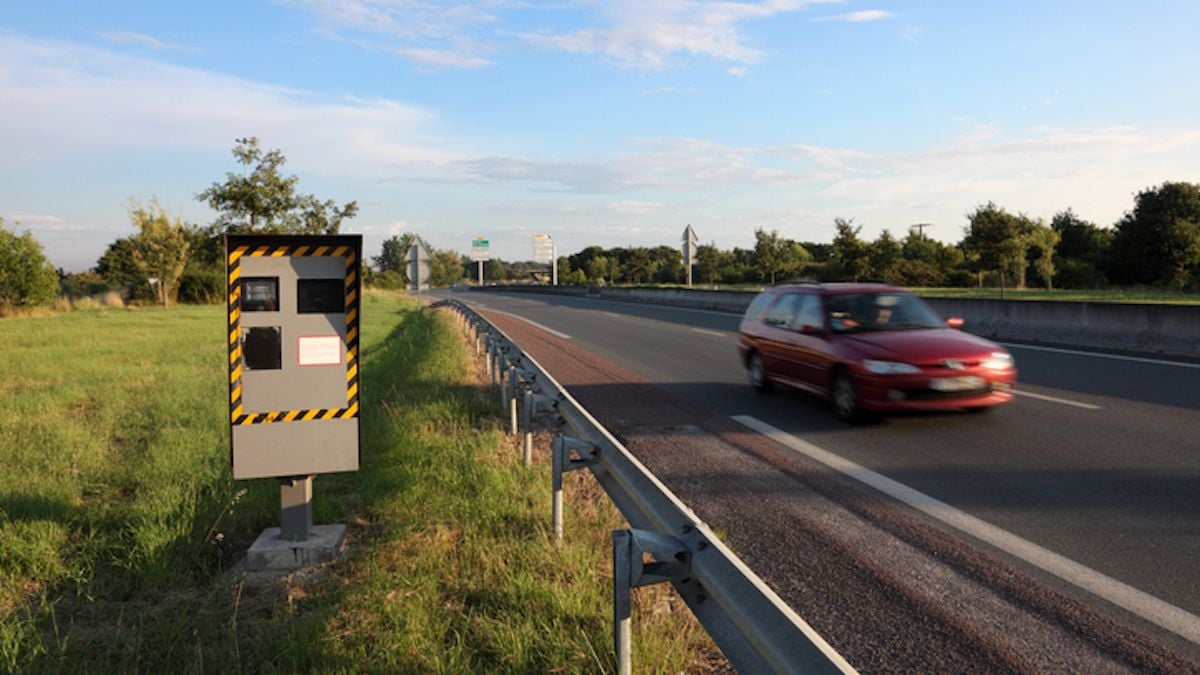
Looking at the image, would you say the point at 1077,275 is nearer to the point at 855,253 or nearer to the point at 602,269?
the point at 855,253

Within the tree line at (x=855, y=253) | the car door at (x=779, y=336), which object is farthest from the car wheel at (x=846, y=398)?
the tree line at (x=855, y=253)

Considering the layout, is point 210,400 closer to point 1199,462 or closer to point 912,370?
point 912,370

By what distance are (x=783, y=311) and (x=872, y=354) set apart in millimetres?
2250

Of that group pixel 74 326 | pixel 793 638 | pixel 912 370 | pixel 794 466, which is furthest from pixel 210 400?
pixel 74 326

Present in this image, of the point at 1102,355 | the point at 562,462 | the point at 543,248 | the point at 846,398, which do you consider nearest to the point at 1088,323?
the point at 1102,355

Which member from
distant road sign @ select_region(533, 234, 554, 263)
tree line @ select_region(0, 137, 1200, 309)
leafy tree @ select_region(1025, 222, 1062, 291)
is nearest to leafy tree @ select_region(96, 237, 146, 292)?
tree line @ select_region(0, 137, 1200, 309)

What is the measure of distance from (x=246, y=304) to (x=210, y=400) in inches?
281

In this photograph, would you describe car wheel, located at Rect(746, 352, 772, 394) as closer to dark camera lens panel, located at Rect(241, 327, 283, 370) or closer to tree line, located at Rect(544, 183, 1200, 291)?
dark camera lens panel, located at Rect(241, 327, 283, 370)

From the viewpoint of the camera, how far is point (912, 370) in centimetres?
800

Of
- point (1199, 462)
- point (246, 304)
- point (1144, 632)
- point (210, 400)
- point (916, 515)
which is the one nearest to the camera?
point (1144, 632)

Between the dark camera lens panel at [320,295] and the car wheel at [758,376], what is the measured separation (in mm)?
6863

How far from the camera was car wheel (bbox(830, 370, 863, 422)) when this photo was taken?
8344mm

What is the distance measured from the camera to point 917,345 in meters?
8.26

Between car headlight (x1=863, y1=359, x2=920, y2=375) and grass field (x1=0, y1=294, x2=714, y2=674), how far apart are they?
357cm
